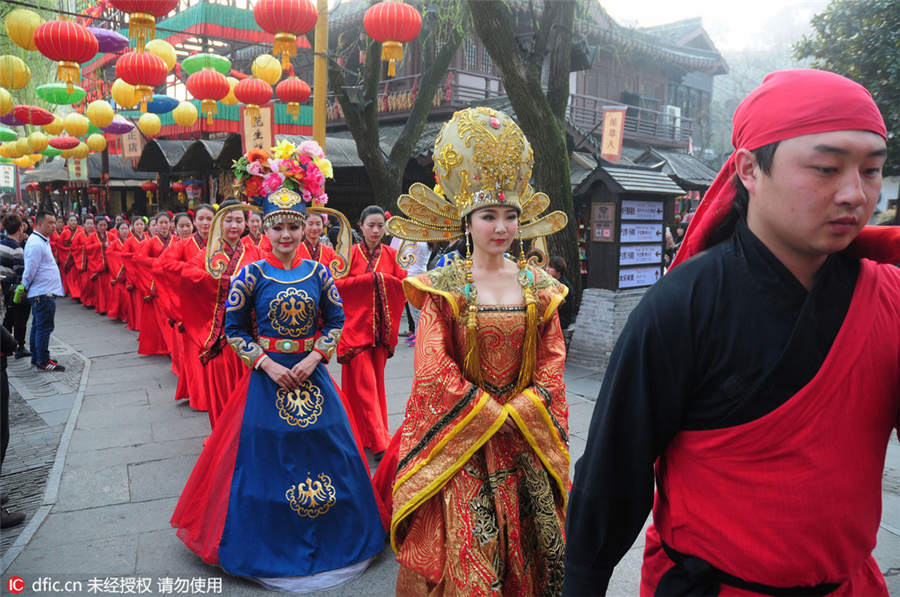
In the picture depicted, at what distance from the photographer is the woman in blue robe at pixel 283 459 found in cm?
311

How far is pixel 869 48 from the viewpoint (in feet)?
24.5

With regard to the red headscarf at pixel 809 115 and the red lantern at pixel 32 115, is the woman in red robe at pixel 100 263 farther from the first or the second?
the red headscarf at pixel 809 115

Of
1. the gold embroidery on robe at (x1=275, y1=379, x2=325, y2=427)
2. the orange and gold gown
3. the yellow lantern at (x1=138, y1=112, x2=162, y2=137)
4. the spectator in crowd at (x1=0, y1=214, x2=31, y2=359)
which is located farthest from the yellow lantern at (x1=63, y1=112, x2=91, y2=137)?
the orange and gold gown

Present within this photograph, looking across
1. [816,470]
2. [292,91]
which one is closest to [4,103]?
A: [292,91]

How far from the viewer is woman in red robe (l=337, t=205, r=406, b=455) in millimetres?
4781

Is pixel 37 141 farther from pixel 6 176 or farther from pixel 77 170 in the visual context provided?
pixel 6 176

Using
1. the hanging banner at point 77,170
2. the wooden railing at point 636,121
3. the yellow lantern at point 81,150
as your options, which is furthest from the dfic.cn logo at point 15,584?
the hanging banner at point 77,170

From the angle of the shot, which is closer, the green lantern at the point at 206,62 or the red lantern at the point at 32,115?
the green lantern at the point at 206,62

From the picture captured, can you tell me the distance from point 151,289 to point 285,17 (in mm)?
3900

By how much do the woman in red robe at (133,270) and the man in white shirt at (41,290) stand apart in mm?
1233

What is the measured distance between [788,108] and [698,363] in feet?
1.65

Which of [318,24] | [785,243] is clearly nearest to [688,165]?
[318,24]

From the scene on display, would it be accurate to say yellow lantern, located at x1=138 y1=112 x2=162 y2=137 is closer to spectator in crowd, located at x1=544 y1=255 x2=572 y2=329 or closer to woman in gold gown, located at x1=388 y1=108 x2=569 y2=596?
spectator in crowd, located at x1=544 y1=255 x2=572 y2=329

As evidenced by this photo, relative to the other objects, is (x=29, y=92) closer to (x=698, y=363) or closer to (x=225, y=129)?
(x=225, y=129)
